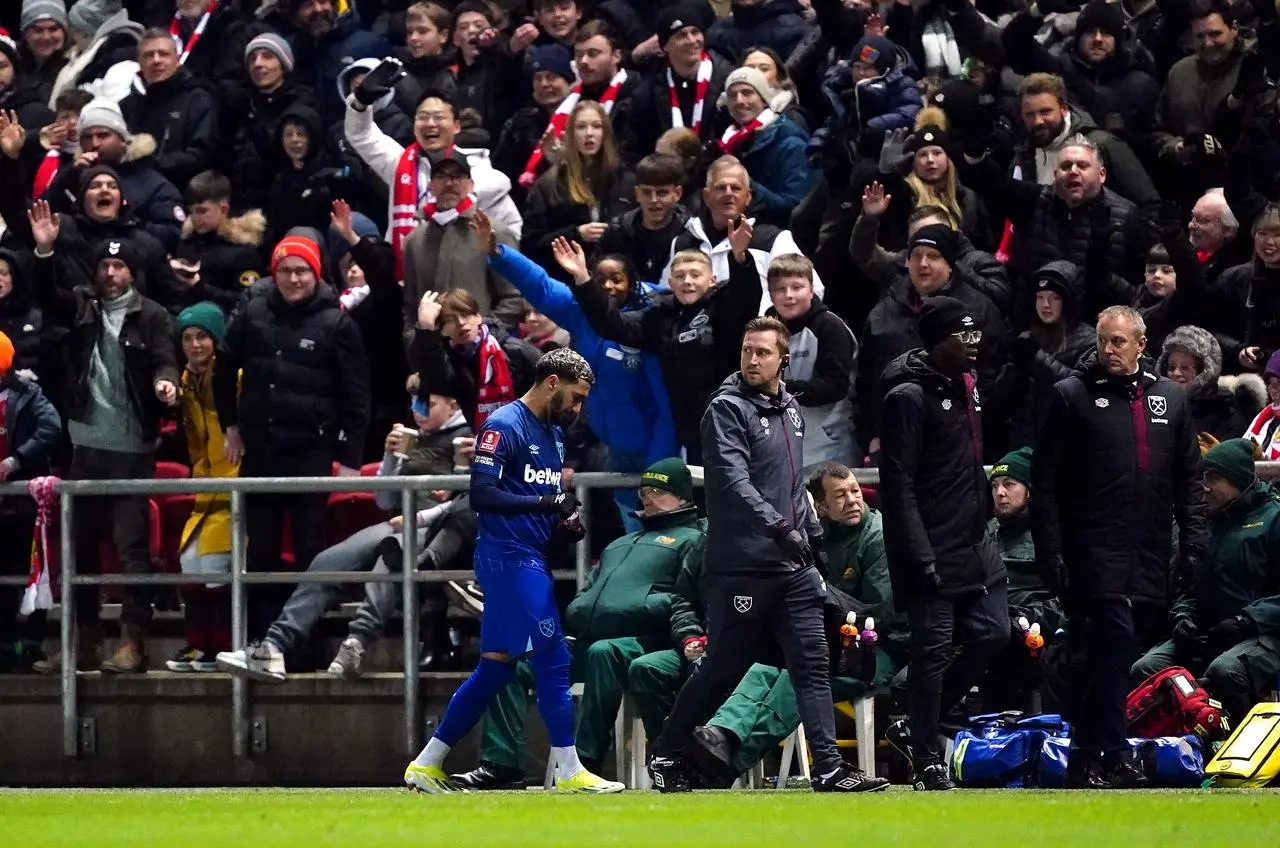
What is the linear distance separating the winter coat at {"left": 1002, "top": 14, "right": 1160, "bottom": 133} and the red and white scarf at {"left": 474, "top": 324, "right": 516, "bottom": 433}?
4.08 meters

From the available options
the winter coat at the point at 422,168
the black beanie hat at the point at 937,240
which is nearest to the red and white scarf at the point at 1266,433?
the black beanie hat at the point at 937,240

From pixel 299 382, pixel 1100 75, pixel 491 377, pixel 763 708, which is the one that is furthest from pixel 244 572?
pixel 1100 75

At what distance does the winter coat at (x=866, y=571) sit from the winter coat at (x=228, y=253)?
5509mm

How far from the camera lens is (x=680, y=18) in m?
17.5

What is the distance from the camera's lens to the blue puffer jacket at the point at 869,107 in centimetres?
1598

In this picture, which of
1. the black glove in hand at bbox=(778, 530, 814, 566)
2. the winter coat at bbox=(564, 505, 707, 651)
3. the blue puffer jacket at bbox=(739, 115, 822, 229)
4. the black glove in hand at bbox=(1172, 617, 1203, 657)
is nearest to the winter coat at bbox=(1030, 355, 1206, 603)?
the black glove in hand at bbox=(1172, 617, 1203, 657)

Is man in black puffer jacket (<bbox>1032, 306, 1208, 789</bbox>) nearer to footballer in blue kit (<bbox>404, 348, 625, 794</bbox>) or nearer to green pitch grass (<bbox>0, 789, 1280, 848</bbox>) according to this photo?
green pitch grass (<bbox>0, 789, 1280, 848</bbox>)

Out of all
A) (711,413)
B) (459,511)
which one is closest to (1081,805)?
(711,413)

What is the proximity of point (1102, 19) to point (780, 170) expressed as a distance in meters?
2.26

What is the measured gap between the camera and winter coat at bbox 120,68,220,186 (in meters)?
18.8

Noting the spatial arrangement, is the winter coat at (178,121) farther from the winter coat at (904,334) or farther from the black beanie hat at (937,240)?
the black beanie hat at (937,240)

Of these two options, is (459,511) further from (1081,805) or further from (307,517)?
(1081,805)

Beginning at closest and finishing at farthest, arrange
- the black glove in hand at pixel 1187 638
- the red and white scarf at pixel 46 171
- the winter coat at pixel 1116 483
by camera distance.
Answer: the winter coat at pixel 1116 483 → the black glove in hand at pixel 1187 638 → the red and white scarf at pixel 46 171

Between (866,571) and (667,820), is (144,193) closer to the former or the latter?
(866,571)
